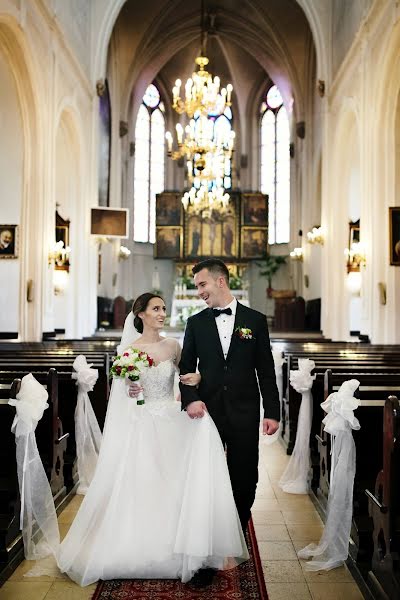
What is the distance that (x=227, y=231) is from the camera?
82.7 ft

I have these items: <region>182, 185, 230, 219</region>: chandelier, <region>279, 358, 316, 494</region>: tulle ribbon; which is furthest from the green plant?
<region>279, 358, 316, 494</region>: tulle ribbon

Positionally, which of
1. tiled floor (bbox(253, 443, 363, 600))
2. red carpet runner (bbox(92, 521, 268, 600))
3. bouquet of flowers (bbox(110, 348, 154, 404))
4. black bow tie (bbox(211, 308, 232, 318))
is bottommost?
tiled floor (bbox(253, 443, 363, 600))

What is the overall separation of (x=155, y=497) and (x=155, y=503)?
34mm

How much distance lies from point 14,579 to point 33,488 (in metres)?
0.54

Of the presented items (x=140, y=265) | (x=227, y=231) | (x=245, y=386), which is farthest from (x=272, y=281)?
(x=245, y=386)

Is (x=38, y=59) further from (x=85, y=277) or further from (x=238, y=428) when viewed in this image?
(x=238, y=428)

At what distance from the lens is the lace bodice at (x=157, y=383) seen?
13.2 ft

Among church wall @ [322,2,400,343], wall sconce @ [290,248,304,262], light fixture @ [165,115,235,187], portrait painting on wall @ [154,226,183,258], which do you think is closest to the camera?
church wall @ [322,2,400,343]

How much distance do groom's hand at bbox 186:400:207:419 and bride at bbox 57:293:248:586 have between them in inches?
2.2

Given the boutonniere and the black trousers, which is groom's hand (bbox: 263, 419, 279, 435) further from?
the boutonniere

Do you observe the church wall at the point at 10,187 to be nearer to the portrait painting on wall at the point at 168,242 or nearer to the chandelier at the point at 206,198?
the chandelier at the point at 206,198

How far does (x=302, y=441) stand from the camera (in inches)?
220

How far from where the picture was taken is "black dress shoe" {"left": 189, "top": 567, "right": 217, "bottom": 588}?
3385mm

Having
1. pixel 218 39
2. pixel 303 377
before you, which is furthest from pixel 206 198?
pixel 303 377
